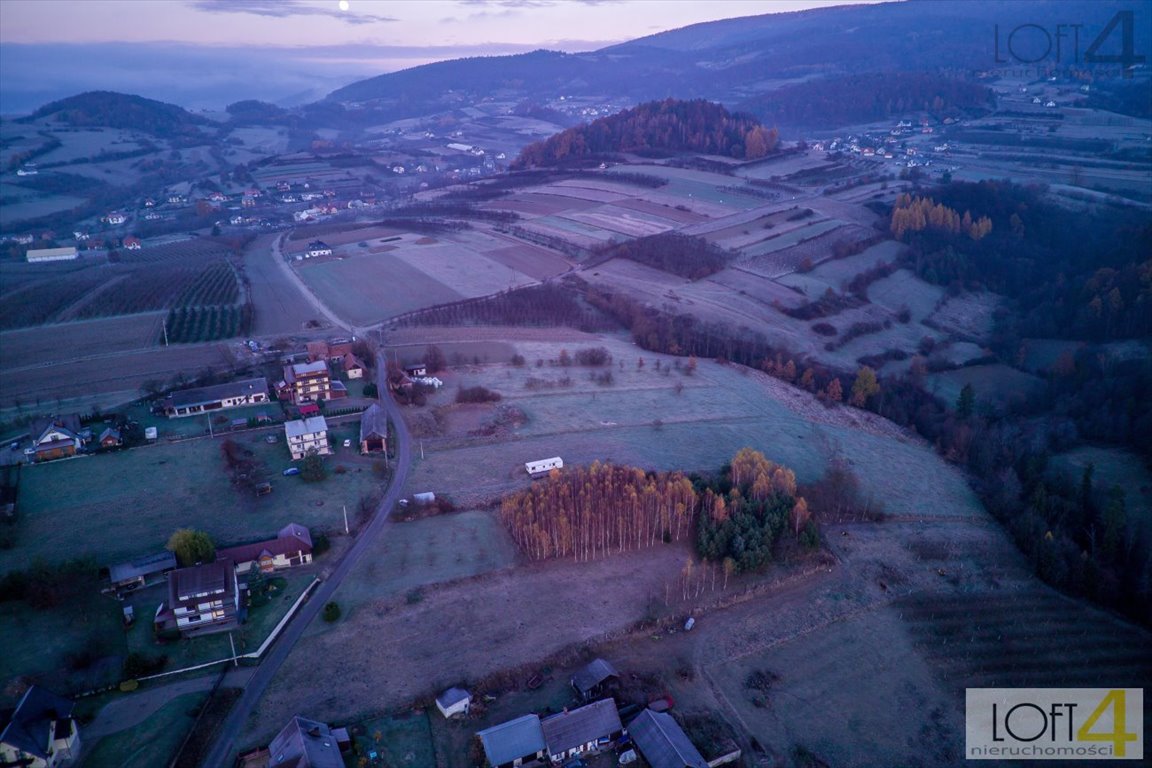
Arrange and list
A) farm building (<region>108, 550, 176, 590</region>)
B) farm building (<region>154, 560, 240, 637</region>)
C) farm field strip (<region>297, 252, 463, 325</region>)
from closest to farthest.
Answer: farm building (<region>154, 560, 240, 637</region>), farm building (<region>108, 550, 176, 590</region>), farm field strip (<region>297, 252, 463, 325</region>)

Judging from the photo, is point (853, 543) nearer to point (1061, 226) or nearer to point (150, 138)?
point (1061, 226)

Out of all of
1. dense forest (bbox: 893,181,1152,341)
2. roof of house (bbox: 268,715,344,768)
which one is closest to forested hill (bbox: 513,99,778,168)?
dense forest (bbox: 893,181,1152,341)

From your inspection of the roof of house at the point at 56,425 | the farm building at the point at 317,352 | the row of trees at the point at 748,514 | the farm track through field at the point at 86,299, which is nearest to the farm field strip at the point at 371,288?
the farm building at the point at 317,352

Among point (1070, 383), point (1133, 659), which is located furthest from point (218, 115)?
point (1133, 659)

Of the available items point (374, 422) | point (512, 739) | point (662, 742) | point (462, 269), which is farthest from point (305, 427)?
point (462, 269)

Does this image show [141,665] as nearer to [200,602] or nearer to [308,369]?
[200,602]

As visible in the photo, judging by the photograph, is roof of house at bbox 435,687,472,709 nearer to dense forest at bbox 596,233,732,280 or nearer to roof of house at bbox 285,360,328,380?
roof of house at bbox 285,360,328,380

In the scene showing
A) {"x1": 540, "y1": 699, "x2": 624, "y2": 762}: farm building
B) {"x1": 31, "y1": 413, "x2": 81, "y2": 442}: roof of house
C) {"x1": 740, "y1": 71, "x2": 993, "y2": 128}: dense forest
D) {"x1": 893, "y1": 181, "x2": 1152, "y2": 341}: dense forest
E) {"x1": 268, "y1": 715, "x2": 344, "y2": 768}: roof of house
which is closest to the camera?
{"x1": 268, "y1": 715, "x2": 344, "y2": 768}: roof of house
